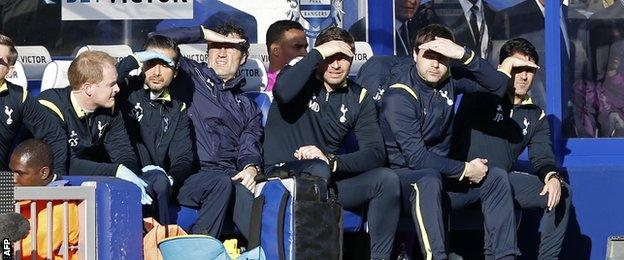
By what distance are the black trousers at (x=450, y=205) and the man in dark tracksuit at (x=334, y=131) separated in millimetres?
150

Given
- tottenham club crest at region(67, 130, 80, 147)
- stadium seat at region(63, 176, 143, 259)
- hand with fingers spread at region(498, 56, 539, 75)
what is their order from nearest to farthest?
stadium seat at region(63, 176, 143, 259) → tottenham club crest at region(67, 130, 80, 147) → hand with fingers spread at region(498, 56, 539, 75)

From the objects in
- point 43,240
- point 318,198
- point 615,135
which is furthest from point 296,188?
point 615,135

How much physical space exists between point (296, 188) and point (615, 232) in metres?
2.88

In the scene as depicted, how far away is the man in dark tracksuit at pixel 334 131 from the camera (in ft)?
27.6

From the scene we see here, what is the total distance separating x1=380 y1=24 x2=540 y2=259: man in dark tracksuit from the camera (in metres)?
8.67

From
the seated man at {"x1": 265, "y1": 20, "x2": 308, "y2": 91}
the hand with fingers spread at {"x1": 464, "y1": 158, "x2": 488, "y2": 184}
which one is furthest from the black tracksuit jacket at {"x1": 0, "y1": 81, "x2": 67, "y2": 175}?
the hand with fingers spread at {"x1": 464, "y1": 158, "x2": 488, "y2": 184}

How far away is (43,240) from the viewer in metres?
7.17

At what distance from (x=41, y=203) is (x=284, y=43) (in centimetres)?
272

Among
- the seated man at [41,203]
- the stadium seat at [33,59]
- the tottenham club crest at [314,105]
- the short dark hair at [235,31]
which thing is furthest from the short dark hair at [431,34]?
the seated man at [41,203]

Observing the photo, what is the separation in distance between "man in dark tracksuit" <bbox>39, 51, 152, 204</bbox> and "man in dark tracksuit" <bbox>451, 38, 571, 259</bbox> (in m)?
2.06

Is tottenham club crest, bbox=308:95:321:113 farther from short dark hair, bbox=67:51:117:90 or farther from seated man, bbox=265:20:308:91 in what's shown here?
short dark hair, bbox=67:51:117:90

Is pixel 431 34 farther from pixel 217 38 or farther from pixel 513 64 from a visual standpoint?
pixel 217 38

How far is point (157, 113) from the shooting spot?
8.62 meters

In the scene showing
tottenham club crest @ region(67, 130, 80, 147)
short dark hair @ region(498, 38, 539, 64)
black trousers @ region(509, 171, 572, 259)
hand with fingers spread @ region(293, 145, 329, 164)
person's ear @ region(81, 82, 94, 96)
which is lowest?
black trousers @ region(509, 171, 572, 259)
